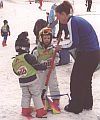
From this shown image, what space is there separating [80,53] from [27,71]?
2.90 ft

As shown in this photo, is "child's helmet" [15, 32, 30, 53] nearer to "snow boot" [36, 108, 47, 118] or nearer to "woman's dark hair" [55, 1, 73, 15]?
"woman's dark hair" [55, 1, 73, 15]

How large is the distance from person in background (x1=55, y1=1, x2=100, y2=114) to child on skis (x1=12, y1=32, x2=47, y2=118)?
545 millimetres

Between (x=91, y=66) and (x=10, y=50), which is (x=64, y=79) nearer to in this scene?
(x=91, y=66)

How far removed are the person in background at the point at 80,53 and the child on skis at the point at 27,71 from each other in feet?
1.79

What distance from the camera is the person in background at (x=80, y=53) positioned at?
21.9 feet

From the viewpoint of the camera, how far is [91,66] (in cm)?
689

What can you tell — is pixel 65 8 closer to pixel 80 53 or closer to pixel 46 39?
pixel 46 39

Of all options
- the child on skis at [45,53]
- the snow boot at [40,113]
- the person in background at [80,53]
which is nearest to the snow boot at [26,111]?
the snow boot at [40,113]

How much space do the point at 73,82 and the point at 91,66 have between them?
1.27 ft

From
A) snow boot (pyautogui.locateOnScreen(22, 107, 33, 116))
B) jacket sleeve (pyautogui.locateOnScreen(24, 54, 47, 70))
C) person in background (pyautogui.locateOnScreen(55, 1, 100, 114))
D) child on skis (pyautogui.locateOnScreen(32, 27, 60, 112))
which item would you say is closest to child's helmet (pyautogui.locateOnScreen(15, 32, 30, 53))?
jacket sleeve (pyautogui.locateOnScreen(24, 54, 47, 70))

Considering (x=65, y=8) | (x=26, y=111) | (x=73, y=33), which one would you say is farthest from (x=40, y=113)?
(x=65, y=8)

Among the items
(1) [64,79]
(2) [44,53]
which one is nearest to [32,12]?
(1) [64,79]

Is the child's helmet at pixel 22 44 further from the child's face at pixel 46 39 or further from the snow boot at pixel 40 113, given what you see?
the snow boot at pixel 40 113

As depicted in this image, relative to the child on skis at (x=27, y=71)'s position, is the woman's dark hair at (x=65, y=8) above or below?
above
